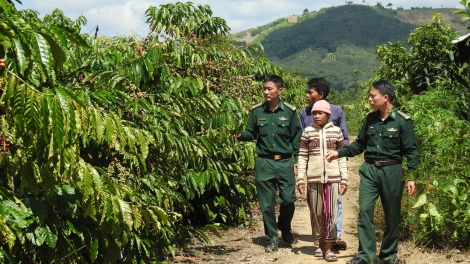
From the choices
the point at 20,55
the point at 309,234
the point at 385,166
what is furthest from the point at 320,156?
the point at 20,55

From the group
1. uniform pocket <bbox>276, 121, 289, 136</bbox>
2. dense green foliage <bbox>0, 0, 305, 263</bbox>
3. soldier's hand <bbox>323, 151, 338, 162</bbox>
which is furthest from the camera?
uniform pocket <bbox>276, 121, 289, 136</bbox>

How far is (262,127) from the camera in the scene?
22.3 ft

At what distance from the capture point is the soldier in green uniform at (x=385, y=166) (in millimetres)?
5871

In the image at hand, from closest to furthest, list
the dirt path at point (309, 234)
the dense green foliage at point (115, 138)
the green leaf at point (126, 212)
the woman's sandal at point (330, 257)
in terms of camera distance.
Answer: the dense green foliage at point (115, 138)
the green leaf at point (126, 212)
the woman's sandal at point (330, 257)
the dirt path at point (309, 234)

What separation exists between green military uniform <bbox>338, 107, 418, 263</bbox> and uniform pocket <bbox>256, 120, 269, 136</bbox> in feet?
3.79

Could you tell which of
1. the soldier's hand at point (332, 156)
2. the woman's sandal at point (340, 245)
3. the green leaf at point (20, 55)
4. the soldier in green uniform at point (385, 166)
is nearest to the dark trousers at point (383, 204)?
the soldier in green uniform at point (385, 166)

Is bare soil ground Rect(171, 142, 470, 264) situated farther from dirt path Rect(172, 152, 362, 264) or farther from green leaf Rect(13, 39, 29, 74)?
green leaf Rect(13, 39, 29, 74)

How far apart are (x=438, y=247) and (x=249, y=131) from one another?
2304mm

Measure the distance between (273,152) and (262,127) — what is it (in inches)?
11.4

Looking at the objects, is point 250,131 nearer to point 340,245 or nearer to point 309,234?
point 340,245

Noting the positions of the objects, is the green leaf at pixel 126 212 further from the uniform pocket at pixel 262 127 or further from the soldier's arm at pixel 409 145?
the uniform pocket at pixel 262 127

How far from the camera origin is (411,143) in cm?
586

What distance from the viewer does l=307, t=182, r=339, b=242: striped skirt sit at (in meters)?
6.27

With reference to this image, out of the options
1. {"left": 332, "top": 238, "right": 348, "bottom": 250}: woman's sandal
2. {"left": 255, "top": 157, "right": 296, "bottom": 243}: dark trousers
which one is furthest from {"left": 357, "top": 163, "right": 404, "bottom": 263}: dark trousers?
{"left": 255, "top": 157, "right": 296, "bottom": 243}: dark trousers
